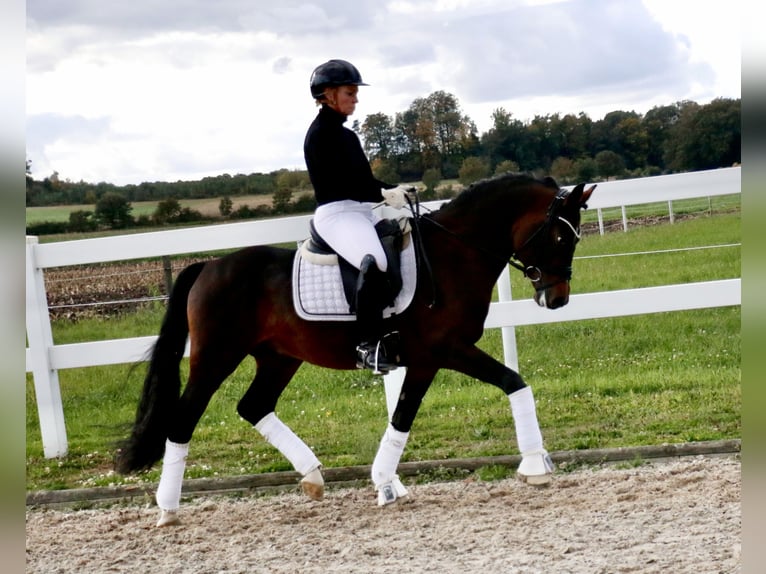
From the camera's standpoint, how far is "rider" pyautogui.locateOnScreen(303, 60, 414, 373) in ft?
16.0

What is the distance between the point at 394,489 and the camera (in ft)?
17.1

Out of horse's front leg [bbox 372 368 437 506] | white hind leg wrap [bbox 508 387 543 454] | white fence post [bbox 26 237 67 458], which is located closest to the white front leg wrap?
horse's front leg [bbox 372 368 437 506]

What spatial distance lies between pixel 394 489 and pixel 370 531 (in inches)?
18.3

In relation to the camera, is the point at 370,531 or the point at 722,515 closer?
the point at 722,515

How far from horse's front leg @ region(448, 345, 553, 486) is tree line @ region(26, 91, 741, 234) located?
5413 mm

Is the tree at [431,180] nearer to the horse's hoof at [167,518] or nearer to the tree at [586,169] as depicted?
the tree at [586,169]

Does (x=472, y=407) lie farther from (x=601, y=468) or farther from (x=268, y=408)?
(x=268, y=408)

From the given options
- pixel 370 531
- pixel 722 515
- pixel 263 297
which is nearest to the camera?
pixel 722 515

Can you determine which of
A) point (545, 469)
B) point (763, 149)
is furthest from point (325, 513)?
point (763, 149)

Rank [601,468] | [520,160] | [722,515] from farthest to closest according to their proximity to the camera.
Answer: [520,160] → [601,468] → [722,515]

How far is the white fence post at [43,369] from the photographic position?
6988mm

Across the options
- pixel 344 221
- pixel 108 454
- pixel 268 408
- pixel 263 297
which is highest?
pixel 344 221

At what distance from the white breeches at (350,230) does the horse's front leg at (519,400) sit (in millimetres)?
715

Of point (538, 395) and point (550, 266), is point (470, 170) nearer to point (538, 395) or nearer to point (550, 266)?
point (538, 395)
